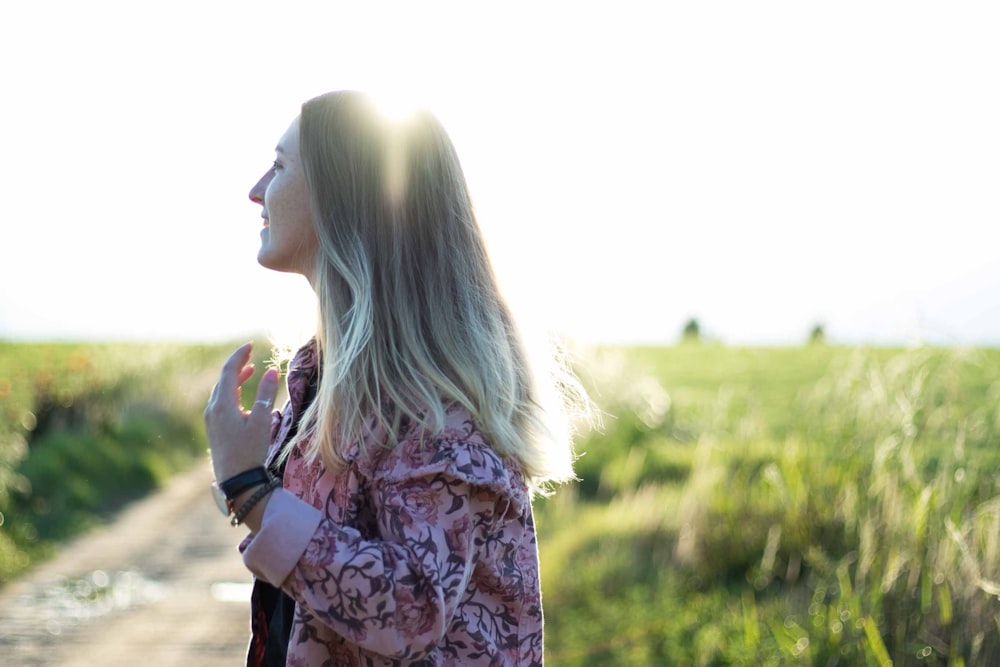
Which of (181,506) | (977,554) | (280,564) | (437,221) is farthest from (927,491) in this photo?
(181,506)

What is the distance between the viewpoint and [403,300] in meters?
1.96

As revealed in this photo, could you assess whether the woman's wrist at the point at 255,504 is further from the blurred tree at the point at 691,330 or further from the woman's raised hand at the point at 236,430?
the blurred tree at the point at 691,330

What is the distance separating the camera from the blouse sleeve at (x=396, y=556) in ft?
5.49

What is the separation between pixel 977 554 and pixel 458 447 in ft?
9.07

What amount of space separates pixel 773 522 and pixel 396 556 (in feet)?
15.1

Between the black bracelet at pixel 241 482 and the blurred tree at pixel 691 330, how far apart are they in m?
32.0

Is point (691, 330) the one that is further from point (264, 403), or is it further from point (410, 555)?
point (410, 555)

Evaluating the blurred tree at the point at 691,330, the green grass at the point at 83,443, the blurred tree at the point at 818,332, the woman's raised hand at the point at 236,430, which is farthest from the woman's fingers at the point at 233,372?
the blurred tree at the point at 691,330

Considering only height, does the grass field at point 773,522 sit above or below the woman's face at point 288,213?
below

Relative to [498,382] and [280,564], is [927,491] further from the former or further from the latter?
[280,564]

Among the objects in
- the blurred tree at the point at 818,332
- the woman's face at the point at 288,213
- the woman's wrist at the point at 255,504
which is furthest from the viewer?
the blurred tree at the point at 818,332

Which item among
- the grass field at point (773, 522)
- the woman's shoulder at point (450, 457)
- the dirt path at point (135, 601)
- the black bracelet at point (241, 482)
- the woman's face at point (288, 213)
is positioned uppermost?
the woman's face at point (288, 213)

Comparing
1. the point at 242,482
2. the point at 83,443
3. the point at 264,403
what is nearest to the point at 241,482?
the point at 242,482

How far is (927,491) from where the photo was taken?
12.2ft
